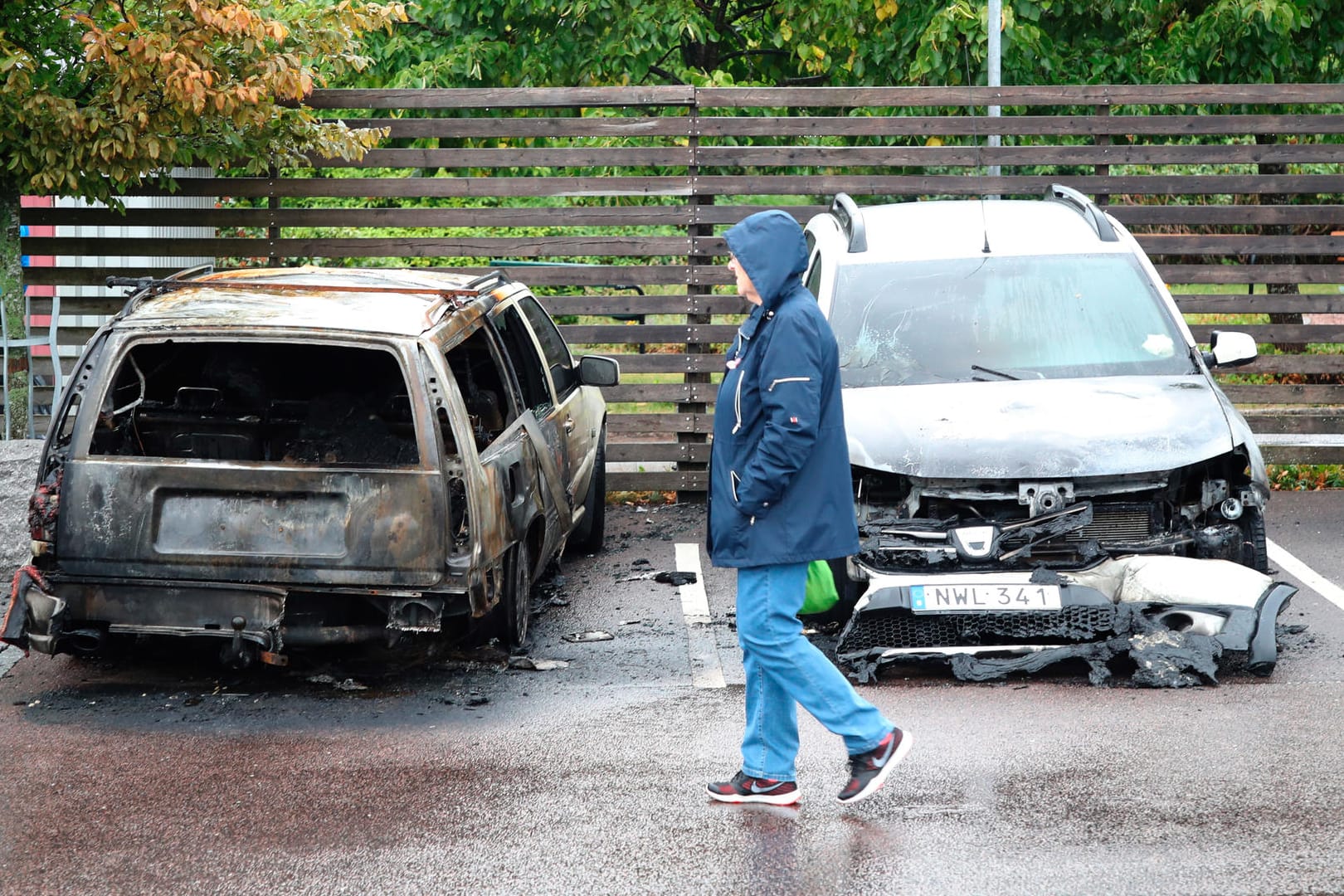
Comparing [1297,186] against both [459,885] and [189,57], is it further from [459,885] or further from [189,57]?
[459,885]

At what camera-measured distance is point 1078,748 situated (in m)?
5.50

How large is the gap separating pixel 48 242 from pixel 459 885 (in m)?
7.59

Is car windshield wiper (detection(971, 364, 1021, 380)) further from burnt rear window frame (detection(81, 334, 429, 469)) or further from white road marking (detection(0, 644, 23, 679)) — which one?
white road marking (detection(0, 644, 23, 679))

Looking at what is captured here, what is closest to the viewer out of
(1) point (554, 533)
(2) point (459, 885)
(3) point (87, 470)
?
(2) point (459, 885)

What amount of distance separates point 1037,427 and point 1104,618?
2.91ft

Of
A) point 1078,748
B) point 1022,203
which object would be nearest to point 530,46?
point 1022,203

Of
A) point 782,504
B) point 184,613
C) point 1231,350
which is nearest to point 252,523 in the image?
point 184,613

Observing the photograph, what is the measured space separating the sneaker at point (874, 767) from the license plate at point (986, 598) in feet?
4.44

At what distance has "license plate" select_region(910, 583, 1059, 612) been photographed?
620 cm

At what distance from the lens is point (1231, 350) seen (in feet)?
23.8

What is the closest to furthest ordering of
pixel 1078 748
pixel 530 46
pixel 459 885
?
pixel 459 885
pixel 1078 748
pixel 530 46

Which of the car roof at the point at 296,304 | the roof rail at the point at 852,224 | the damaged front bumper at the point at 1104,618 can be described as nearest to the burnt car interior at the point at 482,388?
the car roof at the point at 296,304

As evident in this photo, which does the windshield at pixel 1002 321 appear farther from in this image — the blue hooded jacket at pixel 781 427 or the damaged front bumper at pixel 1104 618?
the blue hooded jacket at pixel 781 427

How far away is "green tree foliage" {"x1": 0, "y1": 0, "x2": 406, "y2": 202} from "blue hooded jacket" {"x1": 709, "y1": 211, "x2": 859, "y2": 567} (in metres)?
4.94
